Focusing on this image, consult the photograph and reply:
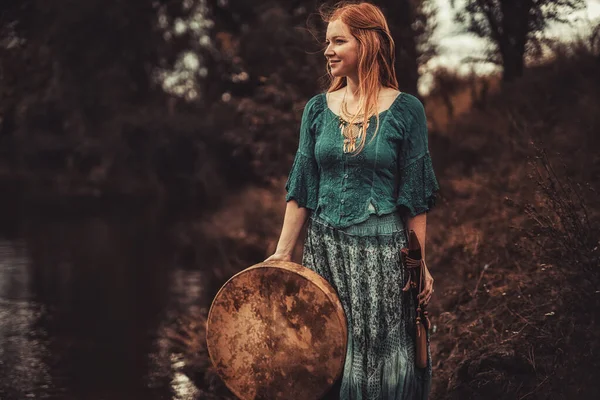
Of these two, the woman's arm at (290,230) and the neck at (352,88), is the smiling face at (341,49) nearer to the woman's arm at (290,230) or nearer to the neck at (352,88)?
the neck at (352,88)

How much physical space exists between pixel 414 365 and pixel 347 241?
0.57m

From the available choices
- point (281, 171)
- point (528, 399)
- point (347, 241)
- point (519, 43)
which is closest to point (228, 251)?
point (281, 171)

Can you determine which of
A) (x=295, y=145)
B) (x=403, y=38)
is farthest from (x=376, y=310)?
(x=295, y=145)

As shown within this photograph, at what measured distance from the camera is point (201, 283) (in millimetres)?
10828

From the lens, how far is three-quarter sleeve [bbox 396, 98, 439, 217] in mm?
4039

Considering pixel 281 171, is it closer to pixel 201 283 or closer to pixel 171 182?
pixel 201 283

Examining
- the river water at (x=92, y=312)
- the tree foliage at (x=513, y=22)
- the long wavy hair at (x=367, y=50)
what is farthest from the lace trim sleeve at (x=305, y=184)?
the tree foliage at (x=513, y=22)

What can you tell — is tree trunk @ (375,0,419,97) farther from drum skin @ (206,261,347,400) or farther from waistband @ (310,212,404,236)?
drum skin @ (206,261,347,400)

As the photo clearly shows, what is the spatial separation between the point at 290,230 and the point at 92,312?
5.42 metres

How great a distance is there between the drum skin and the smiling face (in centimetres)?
82

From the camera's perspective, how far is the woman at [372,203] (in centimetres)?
400

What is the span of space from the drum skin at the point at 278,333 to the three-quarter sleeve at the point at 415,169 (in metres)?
0.47

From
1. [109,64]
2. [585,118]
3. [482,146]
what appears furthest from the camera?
[109,64]

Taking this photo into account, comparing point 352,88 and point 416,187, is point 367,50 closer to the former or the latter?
point 352,88
